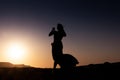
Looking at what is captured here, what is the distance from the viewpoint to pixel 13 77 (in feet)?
59.7

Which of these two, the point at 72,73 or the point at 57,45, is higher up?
the point at 57,45

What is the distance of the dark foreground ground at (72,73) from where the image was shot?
49.0ft

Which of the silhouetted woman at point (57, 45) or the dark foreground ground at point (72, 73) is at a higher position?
the silhouetted woman at point (57, 45)

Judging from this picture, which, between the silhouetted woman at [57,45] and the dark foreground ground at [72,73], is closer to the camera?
the dark foreground ground at [72,73]

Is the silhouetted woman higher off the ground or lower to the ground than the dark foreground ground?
higher

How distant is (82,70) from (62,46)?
3059 millimetres

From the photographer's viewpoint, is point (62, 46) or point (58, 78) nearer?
point (58, 78)

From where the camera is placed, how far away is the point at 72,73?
1702 cm

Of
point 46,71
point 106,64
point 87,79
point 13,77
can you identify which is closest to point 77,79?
point 87,79

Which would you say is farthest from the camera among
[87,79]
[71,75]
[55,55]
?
[55,55]

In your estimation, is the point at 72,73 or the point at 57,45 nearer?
the point at 72,73

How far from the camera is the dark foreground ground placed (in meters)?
14.9

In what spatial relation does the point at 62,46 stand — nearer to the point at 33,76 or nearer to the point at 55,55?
the point at 55,55

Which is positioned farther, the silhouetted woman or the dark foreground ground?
the silhouetted woman
